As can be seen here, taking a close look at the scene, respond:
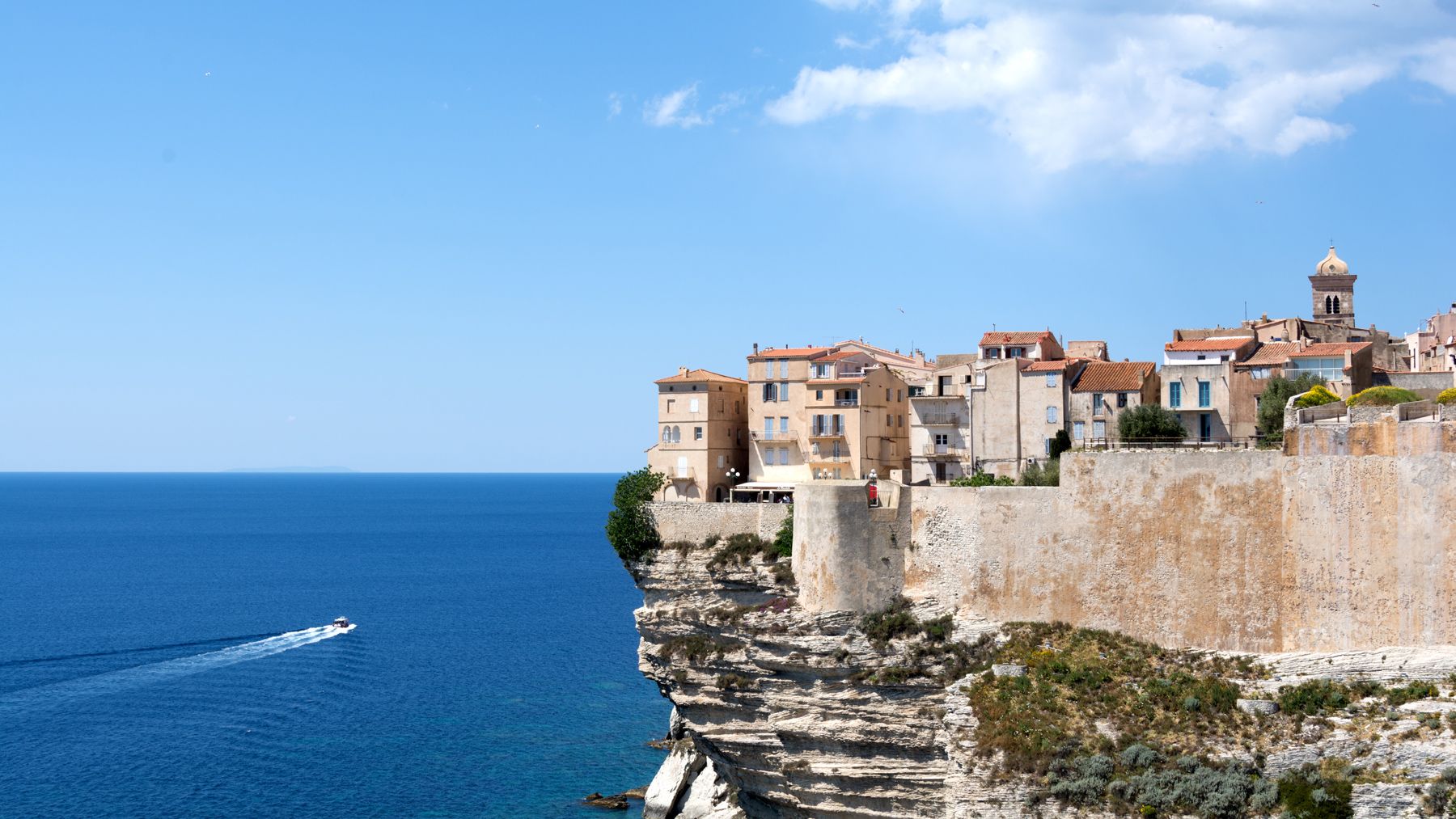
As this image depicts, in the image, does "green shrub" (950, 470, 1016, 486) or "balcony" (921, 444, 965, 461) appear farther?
"balcony" (921, 444, 965, 461)

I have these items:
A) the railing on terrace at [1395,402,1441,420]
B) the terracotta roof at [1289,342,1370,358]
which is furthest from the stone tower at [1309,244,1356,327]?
the railing on terrace at [1395,402,1441,420]

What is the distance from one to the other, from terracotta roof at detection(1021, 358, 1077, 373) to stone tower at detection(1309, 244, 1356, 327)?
72.7ft

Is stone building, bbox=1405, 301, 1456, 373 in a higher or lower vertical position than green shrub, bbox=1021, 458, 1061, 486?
higher

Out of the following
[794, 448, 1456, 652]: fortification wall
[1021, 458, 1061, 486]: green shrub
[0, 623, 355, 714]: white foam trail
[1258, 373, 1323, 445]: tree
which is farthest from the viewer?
[0, 623, 355, 714]: white foam trail

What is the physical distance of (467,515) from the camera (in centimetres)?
19588

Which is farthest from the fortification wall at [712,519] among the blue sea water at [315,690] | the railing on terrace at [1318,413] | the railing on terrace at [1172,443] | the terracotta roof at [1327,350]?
the terracotta roof at [1327,350]

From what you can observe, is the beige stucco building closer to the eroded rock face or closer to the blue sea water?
the eroded rock face

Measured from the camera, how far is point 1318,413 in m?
31.7

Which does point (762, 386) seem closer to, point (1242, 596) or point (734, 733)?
point (734, 733)

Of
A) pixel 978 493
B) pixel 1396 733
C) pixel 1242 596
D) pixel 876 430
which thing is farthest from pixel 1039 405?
A: pixel 1396 733

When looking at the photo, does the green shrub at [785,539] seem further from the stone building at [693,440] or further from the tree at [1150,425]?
the tree at [1150,425]

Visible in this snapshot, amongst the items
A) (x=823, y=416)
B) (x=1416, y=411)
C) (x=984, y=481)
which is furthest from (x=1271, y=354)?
(x=823, y=416)

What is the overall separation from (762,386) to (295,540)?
361 ft

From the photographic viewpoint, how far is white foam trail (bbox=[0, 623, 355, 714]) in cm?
5678
